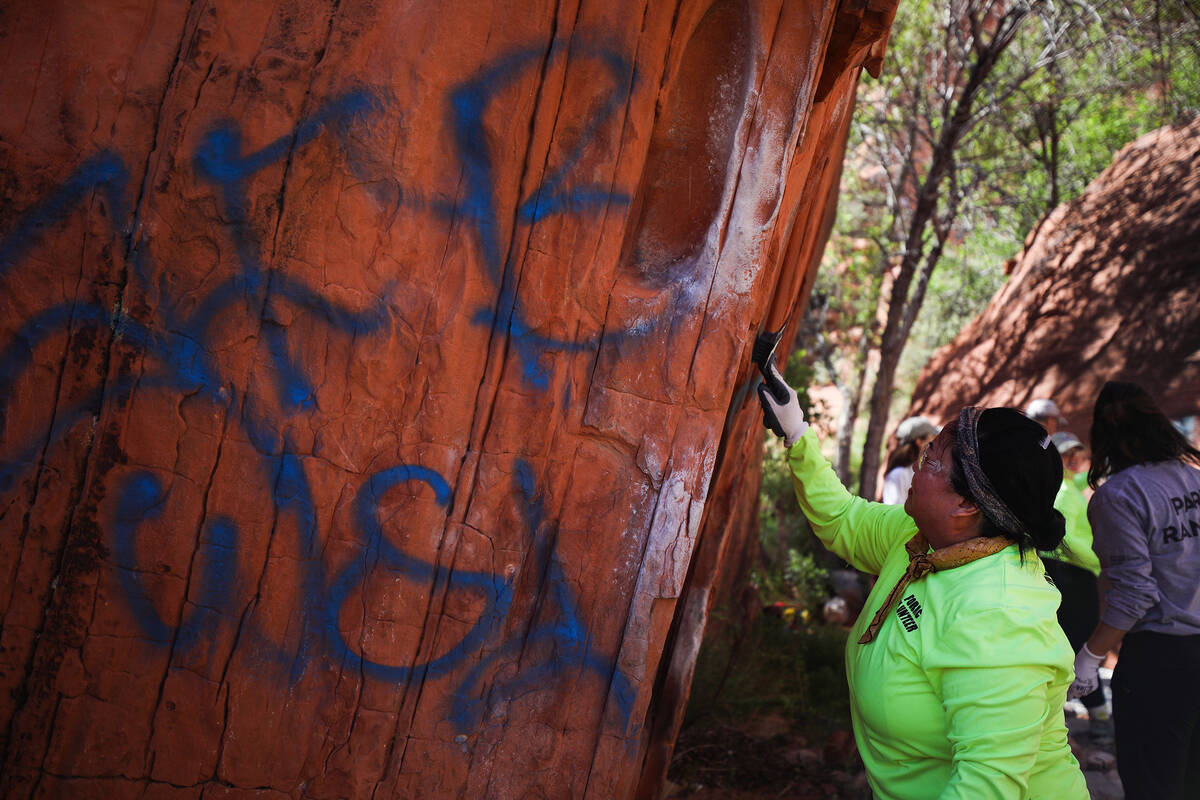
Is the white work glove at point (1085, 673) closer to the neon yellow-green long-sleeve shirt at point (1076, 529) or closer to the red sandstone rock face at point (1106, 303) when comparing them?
the neon yellow-green long-sleeve shirt at point (1076, 529)

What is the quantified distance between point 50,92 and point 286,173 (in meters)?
0.60

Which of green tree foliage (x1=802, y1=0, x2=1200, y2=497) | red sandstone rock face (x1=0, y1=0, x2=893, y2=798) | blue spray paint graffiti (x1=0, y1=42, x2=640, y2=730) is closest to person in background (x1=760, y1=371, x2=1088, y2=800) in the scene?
red sandstone rock face (x1=0, y1=0, x2=893, y2=798)

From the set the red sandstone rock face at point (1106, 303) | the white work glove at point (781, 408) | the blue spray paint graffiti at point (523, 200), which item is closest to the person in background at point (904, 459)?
the white work glove at point (781, 408)

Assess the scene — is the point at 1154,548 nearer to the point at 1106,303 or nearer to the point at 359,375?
the point at 359,375

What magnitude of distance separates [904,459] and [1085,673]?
210 centimetres

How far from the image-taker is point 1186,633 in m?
3.33

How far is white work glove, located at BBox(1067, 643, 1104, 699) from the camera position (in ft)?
11.5

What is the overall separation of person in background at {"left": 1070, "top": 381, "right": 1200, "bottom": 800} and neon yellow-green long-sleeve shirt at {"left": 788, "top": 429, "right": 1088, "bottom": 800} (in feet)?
4.56

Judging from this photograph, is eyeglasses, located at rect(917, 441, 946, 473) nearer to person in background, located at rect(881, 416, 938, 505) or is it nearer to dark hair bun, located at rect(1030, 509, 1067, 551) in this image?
dark hair bun, located at rect(1030, 509, 1067, 551)

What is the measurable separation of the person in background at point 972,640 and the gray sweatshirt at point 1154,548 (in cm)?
140

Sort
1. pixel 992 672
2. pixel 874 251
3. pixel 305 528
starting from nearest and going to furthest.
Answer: pixel 992 672, pixel 305 528, pixel 874 251

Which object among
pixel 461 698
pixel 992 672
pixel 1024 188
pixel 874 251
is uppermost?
pixel 1024 188

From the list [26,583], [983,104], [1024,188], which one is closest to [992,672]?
[26,583]

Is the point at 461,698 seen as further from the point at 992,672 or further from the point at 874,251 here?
the point at 874,251
